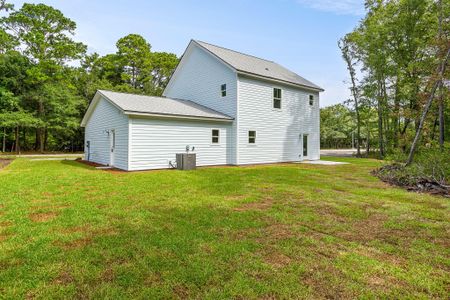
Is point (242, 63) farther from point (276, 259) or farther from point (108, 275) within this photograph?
point (108, 275)

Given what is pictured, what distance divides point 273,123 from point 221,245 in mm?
13157

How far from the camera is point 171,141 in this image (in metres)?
12.5

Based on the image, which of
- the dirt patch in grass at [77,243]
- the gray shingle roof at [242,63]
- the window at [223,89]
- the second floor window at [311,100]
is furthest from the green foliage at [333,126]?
the dirt patch in grass at [77,243]

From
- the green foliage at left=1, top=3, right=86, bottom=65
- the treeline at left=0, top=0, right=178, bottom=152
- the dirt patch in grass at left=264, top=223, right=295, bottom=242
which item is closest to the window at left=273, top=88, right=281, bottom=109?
the dirt patch in grass at left=264, top=223, right=295, bottom=242

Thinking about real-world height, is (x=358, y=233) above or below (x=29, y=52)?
below

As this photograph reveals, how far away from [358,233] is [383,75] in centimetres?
2279

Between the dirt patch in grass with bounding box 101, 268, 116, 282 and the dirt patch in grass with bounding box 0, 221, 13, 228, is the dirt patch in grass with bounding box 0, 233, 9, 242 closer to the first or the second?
the dirt patch in grass with bounding box 0, 221, 13, 228

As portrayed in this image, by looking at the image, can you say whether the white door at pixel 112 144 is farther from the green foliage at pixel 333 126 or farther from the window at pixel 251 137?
the green foliage at pixel 333 126

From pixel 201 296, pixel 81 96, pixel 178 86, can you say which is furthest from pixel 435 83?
pixel 81 96

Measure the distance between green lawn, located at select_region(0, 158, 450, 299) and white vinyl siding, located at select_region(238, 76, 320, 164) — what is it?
831 cm

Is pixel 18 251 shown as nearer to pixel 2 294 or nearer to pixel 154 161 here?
pixel 2 294

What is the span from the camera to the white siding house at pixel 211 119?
11.9 metres

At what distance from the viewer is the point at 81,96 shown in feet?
95.7

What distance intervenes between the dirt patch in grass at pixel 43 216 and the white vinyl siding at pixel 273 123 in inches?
408
